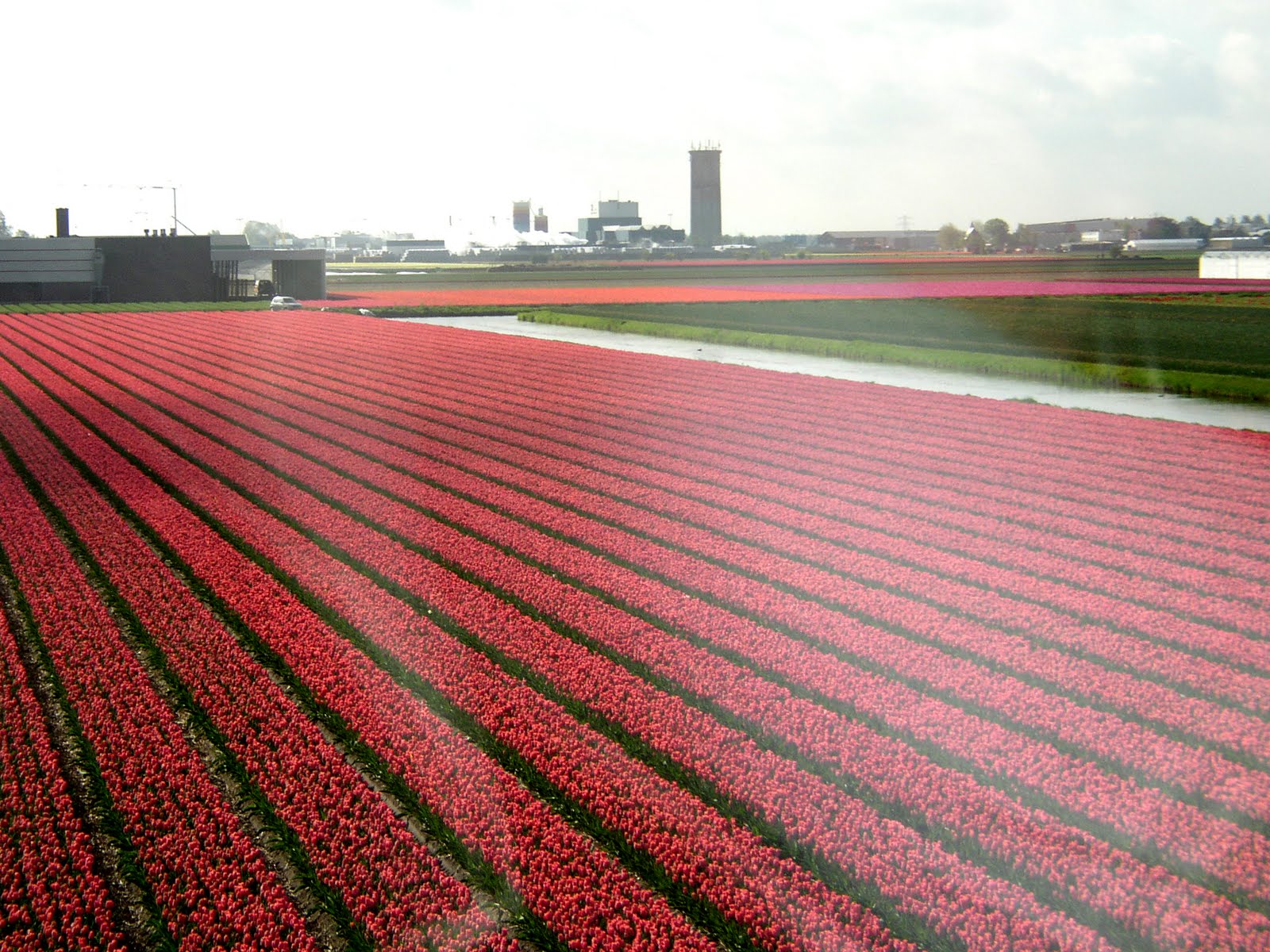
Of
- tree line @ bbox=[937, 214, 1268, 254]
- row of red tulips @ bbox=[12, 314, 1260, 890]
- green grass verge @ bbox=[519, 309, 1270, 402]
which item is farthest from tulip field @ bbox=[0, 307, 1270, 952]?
tree line @ bbox=[937, 214, 1268, 254]

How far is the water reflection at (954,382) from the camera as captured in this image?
22.6m

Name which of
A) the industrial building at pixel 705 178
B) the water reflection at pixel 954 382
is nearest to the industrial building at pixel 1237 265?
the water reflection at pixel 954 382

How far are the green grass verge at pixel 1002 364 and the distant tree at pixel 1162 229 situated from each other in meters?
126

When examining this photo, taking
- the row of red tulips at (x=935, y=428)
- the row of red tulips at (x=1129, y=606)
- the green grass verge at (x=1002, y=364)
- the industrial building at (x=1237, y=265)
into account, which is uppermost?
the industrial building at (x=1237, y=265)

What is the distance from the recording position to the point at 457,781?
7457 mm

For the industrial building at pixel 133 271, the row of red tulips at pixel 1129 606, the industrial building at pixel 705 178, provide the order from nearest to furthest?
the row of red tulips at pixel 1129 606, the industrial building at pixel 133 271, the industrial building at pixel 705 178

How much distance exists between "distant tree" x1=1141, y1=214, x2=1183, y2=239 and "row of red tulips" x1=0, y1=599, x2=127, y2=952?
15938 cm

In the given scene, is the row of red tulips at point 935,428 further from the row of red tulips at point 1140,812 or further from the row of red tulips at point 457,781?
the row of red tulips at point 457,781

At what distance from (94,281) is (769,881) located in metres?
69.5

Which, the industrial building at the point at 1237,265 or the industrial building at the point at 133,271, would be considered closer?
the industrial building at the point at 133,271

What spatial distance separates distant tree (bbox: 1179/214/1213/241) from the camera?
491 feet

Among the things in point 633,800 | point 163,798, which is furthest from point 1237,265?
point 163,798

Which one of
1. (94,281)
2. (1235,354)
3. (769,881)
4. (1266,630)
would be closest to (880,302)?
(1235,354)

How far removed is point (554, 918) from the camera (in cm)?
606
